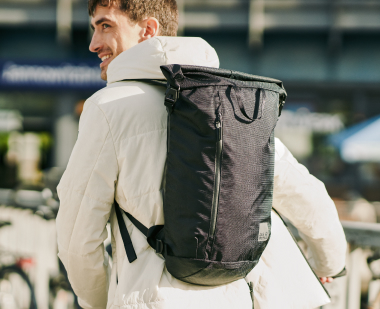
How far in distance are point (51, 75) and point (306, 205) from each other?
10415 millimetres

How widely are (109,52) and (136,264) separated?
3.00ft

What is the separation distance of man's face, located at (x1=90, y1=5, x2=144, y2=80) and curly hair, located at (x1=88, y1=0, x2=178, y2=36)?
0.8 inches

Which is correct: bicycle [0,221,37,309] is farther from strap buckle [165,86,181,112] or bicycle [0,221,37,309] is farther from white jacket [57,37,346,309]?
strap buckle [165,86,181,112]

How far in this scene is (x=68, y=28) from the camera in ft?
36.0

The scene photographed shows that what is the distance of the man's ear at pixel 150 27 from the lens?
1.78 meters

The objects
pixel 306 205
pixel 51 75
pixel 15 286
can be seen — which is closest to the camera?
pixel 306 205

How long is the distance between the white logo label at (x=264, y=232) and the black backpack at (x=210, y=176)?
2 centimetres

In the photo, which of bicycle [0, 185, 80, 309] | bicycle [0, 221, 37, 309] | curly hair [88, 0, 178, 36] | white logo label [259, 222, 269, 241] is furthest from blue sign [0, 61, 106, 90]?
white logo label [259, 222, 269, 241]

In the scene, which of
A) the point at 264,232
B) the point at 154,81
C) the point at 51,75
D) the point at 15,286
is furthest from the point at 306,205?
the point at 51,75

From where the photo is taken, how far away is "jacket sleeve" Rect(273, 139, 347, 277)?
172cm

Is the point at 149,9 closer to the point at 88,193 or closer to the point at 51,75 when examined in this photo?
the point at 88,193

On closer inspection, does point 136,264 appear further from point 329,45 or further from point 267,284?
point 329,45

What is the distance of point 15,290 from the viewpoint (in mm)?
3602

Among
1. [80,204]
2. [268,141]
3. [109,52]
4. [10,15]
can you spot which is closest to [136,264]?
[80,204]
